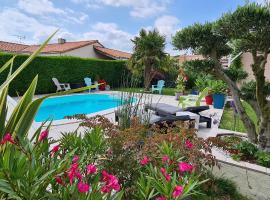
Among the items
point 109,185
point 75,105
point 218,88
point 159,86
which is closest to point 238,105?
point 109,185

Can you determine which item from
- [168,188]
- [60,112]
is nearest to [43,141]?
[168,188]

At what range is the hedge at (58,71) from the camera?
621 inches

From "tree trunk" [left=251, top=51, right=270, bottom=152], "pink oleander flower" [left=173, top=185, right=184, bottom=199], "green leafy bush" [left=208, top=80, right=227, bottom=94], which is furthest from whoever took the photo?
"green leafy bush" [left=208, top=80, right=227, bottom=94]

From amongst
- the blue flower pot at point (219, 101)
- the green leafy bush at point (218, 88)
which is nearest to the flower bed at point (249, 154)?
the blue flower pot at point (219, 101)

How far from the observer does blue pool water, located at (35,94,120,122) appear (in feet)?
42.9

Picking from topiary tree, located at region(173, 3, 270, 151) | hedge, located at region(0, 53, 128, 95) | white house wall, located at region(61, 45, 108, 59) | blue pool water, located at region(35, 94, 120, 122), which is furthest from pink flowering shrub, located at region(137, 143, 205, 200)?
white house wall, located at region(61, 45, 108, 59)

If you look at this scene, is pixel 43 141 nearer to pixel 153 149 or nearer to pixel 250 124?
pixel 153 149

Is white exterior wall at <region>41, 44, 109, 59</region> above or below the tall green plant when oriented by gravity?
above

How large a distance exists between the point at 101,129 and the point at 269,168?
3796 mm

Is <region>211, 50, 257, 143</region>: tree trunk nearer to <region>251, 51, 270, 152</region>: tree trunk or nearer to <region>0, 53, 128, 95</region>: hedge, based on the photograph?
<region>251, 51, 270, 152</region>: tree trunk

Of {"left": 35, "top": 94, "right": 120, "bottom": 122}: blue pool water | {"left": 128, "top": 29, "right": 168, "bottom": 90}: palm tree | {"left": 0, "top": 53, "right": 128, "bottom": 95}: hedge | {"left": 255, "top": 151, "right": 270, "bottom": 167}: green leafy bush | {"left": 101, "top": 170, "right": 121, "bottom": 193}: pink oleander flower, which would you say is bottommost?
{"left": 35, "top": 94, "right": 120, "bottom": 122}: blue pool water

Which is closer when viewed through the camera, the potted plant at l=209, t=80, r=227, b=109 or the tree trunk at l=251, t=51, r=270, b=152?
the tree trunk at l=251, t=51, r=270, b=152

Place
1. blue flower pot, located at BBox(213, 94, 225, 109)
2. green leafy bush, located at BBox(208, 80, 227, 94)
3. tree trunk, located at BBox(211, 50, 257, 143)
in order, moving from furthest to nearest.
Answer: green leafy bush, located at BBox(208, 80, 227, 94), blue flower pot, located at BBox(213, 94, 225, 109), tree trunk, located at BBox(211, 50, 257, 143)

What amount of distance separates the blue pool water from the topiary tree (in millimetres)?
7076
